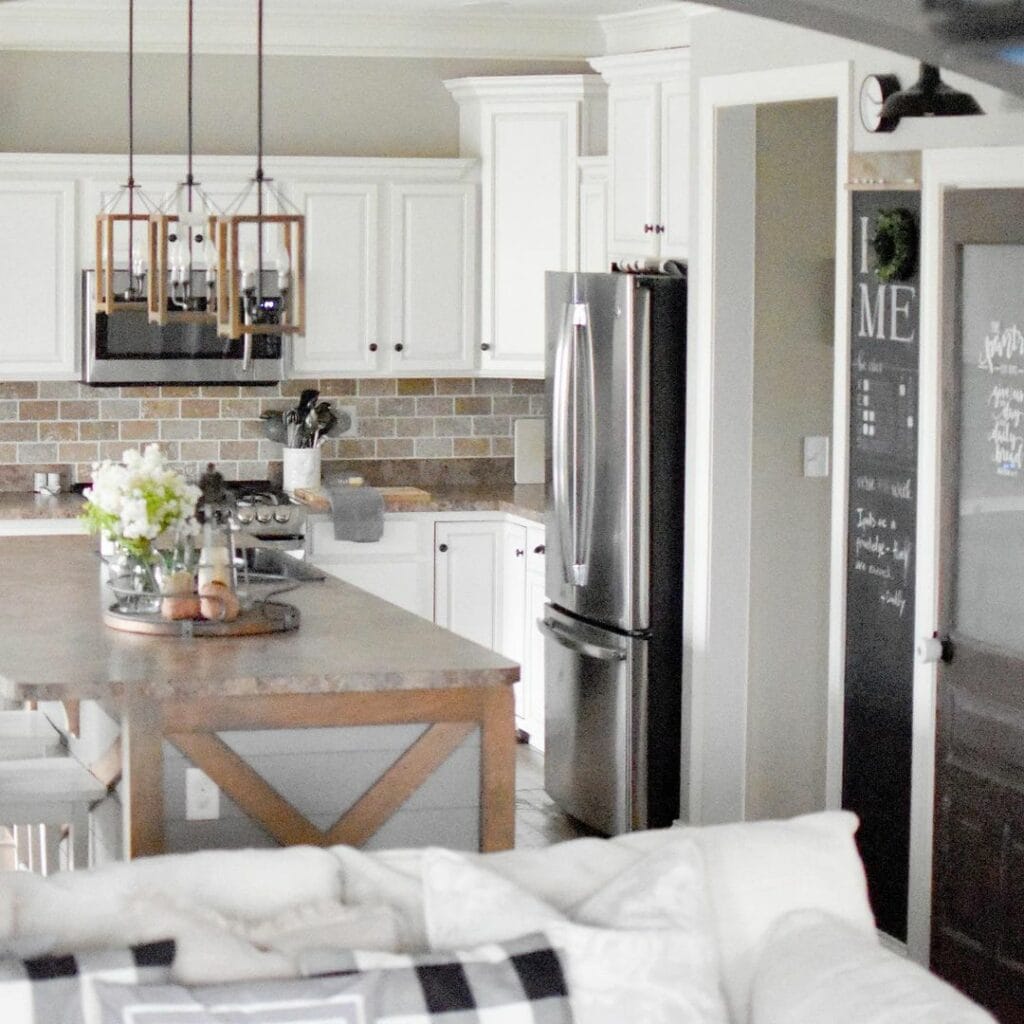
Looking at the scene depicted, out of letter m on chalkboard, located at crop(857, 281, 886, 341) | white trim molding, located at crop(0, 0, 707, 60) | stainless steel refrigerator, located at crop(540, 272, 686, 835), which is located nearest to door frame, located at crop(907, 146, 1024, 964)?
letter m on chalkboard, located at crop(857, 281, 886, 341)

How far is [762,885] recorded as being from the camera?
2.96m

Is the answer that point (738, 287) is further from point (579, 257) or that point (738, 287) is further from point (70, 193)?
point (70, 193)

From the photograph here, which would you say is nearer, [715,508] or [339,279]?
[715,508]

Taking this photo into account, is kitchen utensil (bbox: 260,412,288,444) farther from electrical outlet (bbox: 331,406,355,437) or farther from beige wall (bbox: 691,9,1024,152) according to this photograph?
beige wall (bbox: 691,9,1024,152)

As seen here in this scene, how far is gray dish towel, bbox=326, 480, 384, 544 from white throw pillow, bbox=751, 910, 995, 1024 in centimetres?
447

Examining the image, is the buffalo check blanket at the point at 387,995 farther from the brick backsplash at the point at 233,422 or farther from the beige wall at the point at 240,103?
the beige wall at the point at 240,103

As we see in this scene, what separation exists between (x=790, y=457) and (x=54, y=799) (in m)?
2.55

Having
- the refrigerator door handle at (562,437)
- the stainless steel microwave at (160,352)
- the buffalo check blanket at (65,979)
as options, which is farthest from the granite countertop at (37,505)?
the buffalo check blanket at (65,979)

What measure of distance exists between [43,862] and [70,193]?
123 inches

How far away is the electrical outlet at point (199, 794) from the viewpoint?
419 centimetres

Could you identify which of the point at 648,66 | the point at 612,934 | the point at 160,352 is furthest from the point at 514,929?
the point at 160,352

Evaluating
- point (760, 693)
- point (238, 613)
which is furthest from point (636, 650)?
point (238, 613)

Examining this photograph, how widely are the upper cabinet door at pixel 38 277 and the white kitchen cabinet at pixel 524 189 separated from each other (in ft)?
5.36

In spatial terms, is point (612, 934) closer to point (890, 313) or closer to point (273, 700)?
point (273, 700)
